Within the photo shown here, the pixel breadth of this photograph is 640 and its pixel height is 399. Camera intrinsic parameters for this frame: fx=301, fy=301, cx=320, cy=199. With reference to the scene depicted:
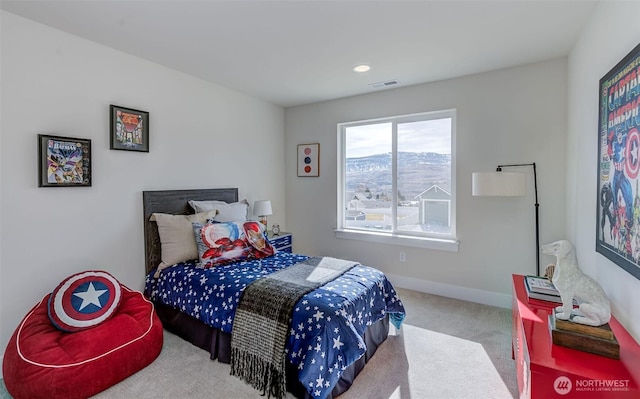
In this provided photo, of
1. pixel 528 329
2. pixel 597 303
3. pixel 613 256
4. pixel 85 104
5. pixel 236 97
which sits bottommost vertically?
pixel 528 329

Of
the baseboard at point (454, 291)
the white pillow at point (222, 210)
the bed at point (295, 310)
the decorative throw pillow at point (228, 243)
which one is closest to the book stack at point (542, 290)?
the bed at point (295, 310)

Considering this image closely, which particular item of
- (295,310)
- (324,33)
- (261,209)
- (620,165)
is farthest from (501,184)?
(261,209)

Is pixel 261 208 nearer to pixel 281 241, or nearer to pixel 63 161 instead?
pixel 281 241

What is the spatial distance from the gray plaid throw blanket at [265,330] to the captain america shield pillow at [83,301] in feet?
3.25

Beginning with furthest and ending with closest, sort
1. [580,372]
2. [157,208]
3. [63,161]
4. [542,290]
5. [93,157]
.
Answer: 1. [157,208]
2. [93,157]
3. [63,161]
4. [542,290]
5. [580,372]

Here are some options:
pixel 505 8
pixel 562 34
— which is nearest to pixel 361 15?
pixel 505 8

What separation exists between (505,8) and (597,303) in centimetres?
189

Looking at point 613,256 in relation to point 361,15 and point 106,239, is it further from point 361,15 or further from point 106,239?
point 106,239

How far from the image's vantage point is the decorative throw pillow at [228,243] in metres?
2.65

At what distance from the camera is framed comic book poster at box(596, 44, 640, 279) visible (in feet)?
4.50

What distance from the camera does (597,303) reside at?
1432 mm

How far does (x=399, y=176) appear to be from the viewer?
381 centimetres

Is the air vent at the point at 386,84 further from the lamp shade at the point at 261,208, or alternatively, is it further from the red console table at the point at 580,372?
the red console table at the point at 580,372

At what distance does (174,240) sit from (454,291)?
3.02 metres
